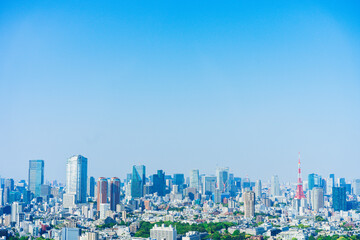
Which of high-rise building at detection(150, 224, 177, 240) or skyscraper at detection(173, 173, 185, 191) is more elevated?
skyscraper at detection(173, 173, 185, 191)

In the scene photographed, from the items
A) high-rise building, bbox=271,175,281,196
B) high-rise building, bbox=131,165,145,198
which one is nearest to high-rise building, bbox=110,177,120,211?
high-rise building, bbox=131,165,145,198

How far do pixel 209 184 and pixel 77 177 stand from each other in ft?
26.8

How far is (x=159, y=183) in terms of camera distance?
73.6ft

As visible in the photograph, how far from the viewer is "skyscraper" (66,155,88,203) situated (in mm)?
18688

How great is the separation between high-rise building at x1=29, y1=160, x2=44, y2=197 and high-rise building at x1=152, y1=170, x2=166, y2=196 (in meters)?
5.10

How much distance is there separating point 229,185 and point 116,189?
30.3 feet

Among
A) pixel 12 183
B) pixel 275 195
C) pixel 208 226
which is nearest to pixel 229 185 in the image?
pixel 275 195

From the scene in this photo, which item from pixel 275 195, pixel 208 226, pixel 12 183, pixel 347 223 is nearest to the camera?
pixel 208 226

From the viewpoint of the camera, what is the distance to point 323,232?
446 inches

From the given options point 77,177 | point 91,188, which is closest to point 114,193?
point 77,177

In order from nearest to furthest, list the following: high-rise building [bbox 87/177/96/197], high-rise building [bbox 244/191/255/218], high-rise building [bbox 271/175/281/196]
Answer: high-rise building [bbox 244/191/255/218], high-rise building [bbox 87/177/96/197], high-rise building [bbox 271/175/281/196]

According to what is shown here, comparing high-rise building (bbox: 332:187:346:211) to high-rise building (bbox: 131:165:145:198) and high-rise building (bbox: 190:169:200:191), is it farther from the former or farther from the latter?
high-rise building (bbox: 190:169:200:191)

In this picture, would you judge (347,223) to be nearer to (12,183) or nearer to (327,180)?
(327,180)

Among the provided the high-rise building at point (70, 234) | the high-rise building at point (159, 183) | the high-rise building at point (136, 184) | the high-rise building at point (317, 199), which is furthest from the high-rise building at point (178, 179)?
the high-rise building at point (70, 234)
